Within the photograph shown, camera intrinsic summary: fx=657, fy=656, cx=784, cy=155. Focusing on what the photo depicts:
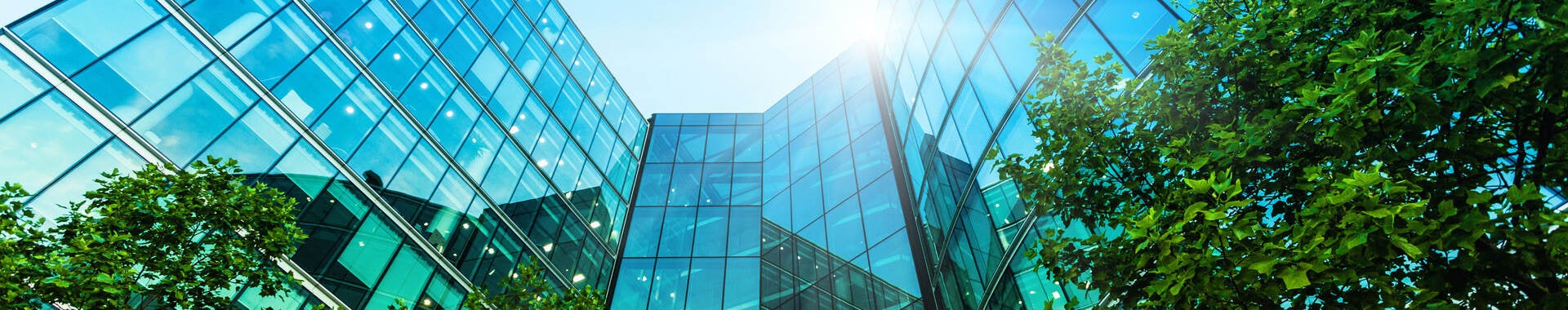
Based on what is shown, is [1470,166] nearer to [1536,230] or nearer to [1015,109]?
[1536,230]

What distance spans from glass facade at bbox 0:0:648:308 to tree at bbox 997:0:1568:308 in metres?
14.4

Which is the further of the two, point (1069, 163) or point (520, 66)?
point (520, 66)

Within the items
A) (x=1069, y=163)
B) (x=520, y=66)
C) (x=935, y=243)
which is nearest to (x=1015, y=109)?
(x=935, y=243)

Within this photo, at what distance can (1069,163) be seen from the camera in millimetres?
5660

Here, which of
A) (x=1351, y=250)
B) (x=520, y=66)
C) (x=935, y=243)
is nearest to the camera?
(x=1351, y=250)

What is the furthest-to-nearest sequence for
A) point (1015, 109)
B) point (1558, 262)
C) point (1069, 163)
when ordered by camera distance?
point (1015, 109)
point (1069, 163)
point (1558, 262)

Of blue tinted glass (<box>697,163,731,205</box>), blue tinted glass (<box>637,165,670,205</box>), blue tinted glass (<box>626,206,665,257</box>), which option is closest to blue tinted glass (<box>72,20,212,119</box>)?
blue tinted glass (<box>626,206,665,257</box>)

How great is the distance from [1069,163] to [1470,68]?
2.70m

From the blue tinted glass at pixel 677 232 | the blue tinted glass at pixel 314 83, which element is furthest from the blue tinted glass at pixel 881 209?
the blue tinted glass at pixel 314 83

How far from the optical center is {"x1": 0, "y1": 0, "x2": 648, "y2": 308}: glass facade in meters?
11.3

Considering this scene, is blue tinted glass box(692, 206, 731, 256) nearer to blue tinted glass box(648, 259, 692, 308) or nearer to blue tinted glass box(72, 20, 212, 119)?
blue tinted glass box(648, 259, 692, 308)

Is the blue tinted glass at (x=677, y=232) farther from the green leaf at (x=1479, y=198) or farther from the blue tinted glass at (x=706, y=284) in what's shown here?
the green leaf at (x=1479, y=198)

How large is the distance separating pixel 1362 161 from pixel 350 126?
60.4 feet

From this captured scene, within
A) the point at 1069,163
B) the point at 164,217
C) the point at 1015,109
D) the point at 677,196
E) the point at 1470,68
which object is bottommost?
the point at 1470,68
